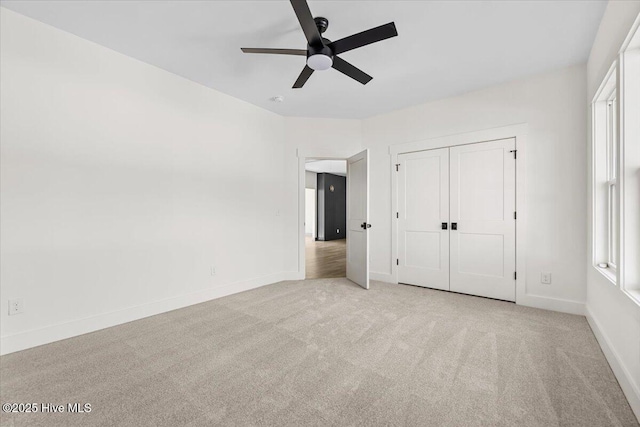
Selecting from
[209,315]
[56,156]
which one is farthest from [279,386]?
[56,156]

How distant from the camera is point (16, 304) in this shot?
85.9 inches

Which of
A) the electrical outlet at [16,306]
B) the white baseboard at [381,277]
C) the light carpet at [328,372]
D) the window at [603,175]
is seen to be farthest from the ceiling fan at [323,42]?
the white baseboard at [381,277]

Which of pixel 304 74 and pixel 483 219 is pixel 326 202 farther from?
pixel 304 74

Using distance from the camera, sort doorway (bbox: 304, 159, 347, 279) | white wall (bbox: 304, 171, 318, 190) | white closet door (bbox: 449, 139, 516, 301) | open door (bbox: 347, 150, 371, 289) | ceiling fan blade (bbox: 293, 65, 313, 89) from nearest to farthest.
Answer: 1. ceiling fan blade (bbox: 293, 65, 313, 89)
2. white closet door (bbox: 449, 139, 516, 301)
3. open door (bbox: 347, 150, 371, 289)
4. doorway (bbox: 304, 159, 347, 279)
5. white wall (bbox: 304, 171, 318, 190)

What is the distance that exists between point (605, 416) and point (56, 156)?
13.7 feet

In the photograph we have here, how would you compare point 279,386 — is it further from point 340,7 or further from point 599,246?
point 599,246

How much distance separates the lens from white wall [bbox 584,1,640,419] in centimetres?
154

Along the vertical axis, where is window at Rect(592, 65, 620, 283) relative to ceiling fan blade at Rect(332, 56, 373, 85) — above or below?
below

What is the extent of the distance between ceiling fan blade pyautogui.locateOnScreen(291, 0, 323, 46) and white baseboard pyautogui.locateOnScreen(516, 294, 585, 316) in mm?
3474

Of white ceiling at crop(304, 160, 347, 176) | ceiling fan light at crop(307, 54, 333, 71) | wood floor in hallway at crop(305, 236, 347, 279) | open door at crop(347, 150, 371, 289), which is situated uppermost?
white ceiling at crop(304, 160, 347, 176)

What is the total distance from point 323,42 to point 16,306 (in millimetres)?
3161

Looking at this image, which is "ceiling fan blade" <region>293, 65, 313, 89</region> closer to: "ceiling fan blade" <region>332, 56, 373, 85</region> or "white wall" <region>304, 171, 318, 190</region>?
"ceiling fan blade" <region>332, 56, 373, 85</region>

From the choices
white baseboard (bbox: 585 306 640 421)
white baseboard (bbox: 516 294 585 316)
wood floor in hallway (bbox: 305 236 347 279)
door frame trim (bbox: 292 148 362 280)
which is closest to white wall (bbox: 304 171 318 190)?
wood floor in hallway (bbox: 305 236 347 279)

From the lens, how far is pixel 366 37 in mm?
1943
